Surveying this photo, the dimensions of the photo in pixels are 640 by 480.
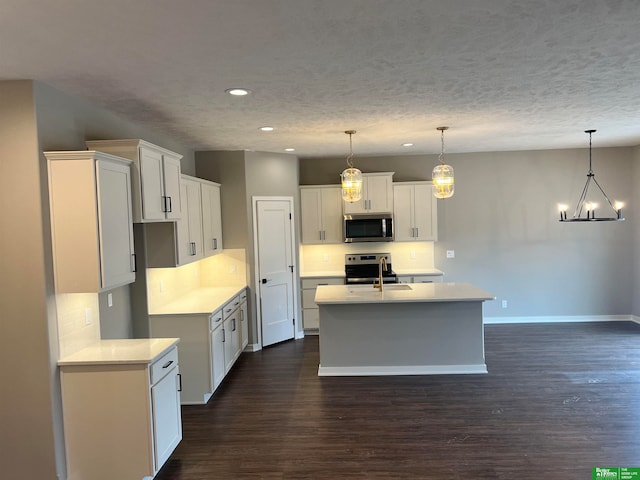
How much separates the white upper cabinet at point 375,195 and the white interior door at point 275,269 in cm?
105

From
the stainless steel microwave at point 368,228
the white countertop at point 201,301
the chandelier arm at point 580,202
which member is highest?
the chandelier arm at point 580,202

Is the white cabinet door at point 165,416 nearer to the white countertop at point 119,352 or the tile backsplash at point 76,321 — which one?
the white countertop at point 119,352

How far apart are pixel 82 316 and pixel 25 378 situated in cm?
51

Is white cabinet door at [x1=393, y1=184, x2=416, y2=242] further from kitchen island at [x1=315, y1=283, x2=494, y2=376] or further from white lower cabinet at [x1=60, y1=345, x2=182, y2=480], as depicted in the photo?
white lower cabinet at [x1=60, y1=345, x2=182, y2=480]

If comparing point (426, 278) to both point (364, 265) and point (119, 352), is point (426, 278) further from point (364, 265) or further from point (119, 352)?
point (119, 352)

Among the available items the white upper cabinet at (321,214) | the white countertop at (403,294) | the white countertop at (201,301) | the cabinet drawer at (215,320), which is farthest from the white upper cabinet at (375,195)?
the cabinet drawer at (215,320)

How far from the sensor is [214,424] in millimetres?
3725

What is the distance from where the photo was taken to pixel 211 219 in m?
5.26

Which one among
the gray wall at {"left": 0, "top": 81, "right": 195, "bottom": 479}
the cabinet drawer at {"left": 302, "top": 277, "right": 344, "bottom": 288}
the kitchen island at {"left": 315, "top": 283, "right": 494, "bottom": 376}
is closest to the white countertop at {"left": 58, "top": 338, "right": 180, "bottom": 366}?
the gray wall at {"left": 0, "top": 81, "right": 195, "bottom": 479}

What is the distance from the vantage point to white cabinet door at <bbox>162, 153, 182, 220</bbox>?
370 cm

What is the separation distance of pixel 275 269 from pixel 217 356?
6.28 ft

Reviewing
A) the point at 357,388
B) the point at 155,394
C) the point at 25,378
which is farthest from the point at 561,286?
the point at 25,378

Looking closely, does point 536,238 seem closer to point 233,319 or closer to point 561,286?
point 561,286

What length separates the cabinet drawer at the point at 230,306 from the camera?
4.70 metres
